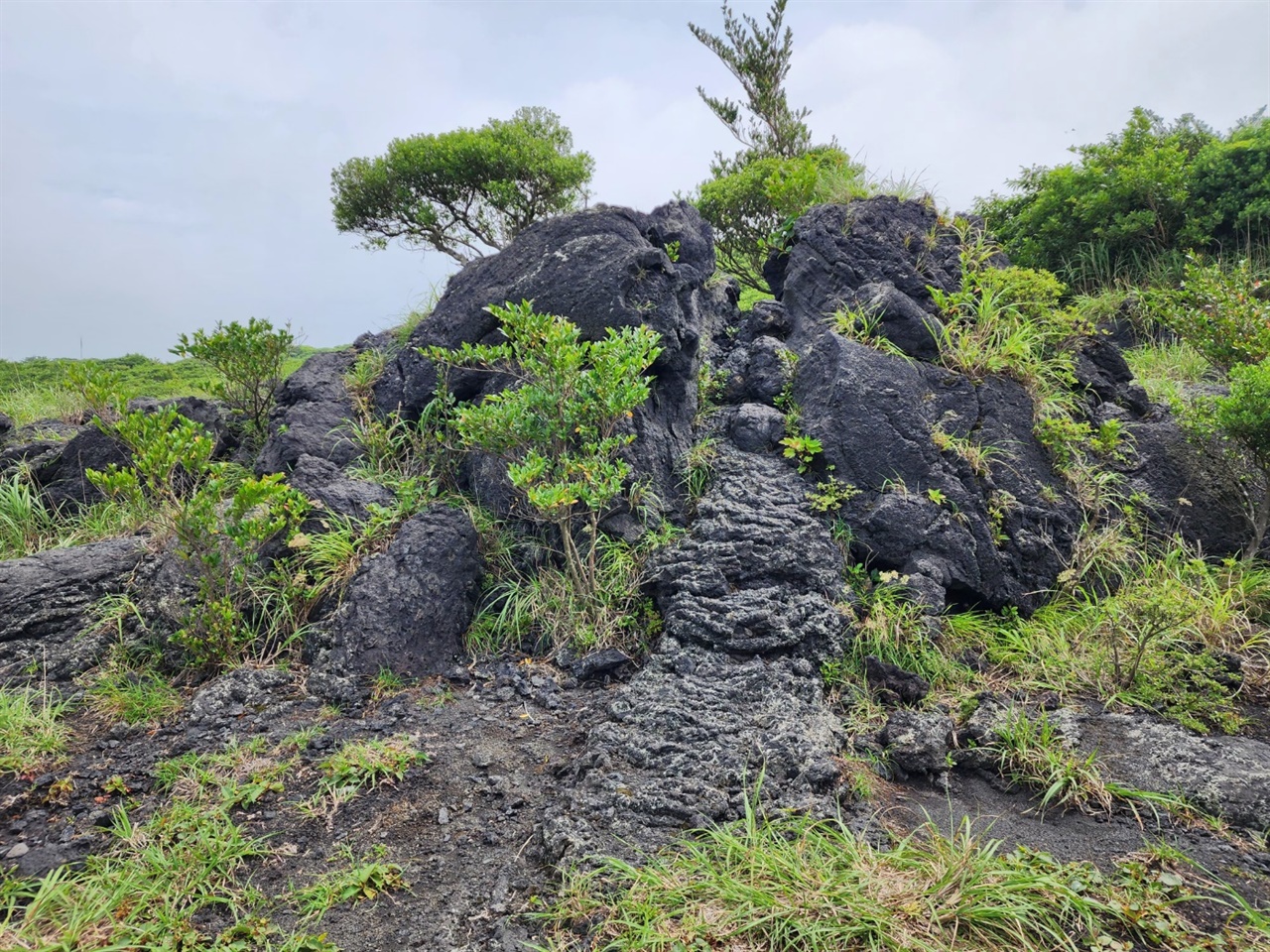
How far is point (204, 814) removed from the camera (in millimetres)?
3129

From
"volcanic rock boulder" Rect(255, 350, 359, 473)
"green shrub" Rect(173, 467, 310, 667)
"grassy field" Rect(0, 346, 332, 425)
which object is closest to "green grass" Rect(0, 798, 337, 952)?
"green shrub" Rect(173, 467, 310, 667)

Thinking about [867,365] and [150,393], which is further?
[150,393]

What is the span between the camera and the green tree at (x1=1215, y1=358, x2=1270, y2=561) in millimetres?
4430

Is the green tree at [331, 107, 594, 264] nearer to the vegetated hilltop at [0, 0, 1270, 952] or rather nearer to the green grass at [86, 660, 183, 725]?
the vegetated hilltop at [0, 0, 1270, 952]

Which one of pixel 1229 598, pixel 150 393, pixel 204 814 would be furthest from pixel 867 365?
pixel 150 393

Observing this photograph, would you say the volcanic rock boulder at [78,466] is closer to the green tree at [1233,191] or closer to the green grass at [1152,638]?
the green grass at [1152,638]

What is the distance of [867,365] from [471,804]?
399 cm

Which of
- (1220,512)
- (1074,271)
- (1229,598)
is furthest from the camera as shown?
(1074,271)

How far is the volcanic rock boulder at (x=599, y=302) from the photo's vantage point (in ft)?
17.8

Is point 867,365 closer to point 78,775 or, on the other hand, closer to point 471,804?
point 471,804

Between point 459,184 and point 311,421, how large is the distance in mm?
5911

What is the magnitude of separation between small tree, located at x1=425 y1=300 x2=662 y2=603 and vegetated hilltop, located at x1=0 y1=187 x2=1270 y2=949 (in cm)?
3

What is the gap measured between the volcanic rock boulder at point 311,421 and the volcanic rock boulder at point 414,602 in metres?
1.51

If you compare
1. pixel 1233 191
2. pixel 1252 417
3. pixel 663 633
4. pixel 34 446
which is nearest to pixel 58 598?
pixel 34 446
